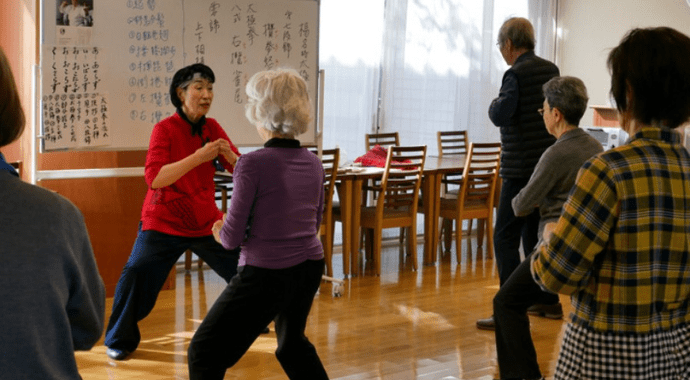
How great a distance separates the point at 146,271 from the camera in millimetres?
4410

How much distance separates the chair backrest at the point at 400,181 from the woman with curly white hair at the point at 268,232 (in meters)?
3.66

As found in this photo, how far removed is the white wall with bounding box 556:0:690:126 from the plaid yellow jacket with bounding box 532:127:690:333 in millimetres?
7692

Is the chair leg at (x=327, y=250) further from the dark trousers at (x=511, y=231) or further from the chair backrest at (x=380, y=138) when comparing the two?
the dark trousers at (x=511, y=231)

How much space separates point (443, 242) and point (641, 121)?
20.0ft

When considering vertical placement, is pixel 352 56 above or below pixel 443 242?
above

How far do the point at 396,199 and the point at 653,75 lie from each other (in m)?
5.01

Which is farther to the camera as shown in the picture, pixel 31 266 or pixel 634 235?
pixel 634 235

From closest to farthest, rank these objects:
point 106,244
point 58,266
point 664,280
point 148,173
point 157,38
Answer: point 58,266, point 664,280, point 148,173, point 157,38, point 106,244

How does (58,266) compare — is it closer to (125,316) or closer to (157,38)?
(125,316)

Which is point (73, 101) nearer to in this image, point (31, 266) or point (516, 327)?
point (516, 327)

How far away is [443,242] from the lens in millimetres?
8070

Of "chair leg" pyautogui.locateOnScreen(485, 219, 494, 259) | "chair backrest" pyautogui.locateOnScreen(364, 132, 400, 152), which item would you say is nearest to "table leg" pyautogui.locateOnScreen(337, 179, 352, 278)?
"chair backrest" pyautogui.locateOnScreen(364, 132, 400, 152)

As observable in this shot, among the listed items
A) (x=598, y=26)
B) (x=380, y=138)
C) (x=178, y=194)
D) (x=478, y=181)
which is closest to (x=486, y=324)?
(x=178, y=194)

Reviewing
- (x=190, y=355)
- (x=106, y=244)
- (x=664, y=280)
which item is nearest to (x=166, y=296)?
(x=106, y=244)
